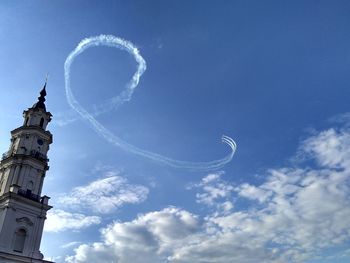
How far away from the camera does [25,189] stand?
221ft

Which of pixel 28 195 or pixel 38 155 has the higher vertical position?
pixel 38 155

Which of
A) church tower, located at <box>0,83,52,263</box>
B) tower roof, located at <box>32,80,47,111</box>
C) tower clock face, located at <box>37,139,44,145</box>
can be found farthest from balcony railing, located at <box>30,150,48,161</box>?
tower roof, located at <box>32,80,47,111</box>

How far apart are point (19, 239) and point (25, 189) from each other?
31.5 feet

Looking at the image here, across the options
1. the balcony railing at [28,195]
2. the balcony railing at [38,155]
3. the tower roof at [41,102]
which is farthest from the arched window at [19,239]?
the tower roof at [41,102]

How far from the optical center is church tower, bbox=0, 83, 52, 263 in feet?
202

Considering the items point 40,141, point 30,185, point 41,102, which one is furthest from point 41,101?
point 30,185

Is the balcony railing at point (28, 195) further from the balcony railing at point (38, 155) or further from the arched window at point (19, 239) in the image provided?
the balcony railing at point (38, 155)

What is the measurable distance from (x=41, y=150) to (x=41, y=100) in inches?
530

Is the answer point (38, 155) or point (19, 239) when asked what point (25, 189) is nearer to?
point (38, 155)

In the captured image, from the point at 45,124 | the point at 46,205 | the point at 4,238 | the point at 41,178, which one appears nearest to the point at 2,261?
the point at 4,238

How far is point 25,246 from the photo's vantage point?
6269 centimetres

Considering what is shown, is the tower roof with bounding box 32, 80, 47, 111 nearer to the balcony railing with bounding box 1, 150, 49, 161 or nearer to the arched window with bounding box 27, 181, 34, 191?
the balcony railing with bounding box 1, 150, 49, 161

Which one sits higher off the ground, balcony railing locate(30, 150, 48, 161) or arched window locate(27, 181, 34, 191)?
balcony railing locate(30, 150, 48, 161)

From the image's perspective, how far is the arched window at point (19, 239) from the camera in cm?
6181
